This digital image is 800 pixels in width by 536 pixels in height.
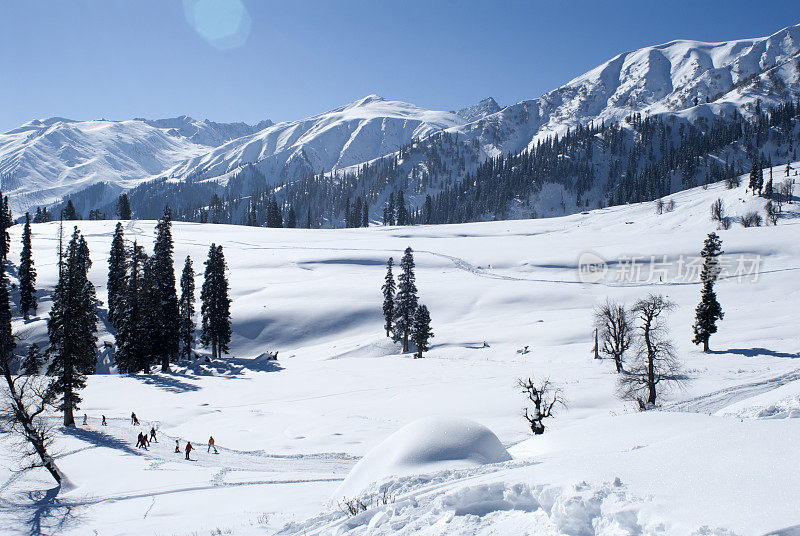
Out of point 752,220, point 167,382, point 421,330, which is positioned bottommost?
point 167,382

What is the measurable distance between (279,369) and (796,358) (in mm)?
51267

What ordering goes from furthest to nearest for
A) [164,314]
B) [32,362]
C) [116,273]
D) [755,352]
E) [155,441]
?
1. [116,273]
2. [164,314]
3. [755,352]
4. [32,362]
5. [155,441]

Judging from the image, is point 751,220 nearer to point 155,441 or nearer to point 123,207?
point 155,441

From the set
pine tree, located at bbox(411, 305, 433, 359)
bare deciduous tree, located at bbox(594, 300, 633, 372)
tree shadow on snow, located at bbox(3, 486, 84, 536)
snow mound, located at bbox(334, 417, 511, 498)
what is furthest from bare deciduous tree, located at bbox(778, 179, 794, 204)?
tree shadow on snow, located at bbox(3, 486, 84, 536)

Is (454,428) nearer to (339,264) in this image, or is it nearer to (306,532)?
(306,532)

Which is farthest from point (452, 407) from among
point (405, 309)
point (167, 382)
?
point (167, 382)

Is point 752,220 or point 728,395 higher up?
point 752,220

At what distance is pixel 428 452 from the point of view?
12.1 m

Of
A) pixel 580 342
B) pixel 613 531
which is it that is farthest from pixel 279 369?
pixel 613 531

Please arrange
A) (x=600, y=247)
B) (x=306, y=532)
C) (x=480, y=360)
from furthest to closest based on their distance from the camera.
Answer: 1. (x=600, y=247)
2. (x=480, y=360)
3. (x=306, y=532)

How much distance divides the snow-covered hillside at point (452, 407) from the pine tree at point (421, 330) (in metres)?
1.75

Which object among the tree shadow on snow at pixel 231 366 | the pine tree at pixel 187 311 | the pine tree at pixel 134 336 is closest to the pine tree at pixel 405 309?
the tree shadow on snow at pixel 231 366

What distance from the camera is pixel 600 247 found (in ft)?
329

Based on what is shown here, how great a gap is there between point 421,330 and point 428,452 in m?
45.7
